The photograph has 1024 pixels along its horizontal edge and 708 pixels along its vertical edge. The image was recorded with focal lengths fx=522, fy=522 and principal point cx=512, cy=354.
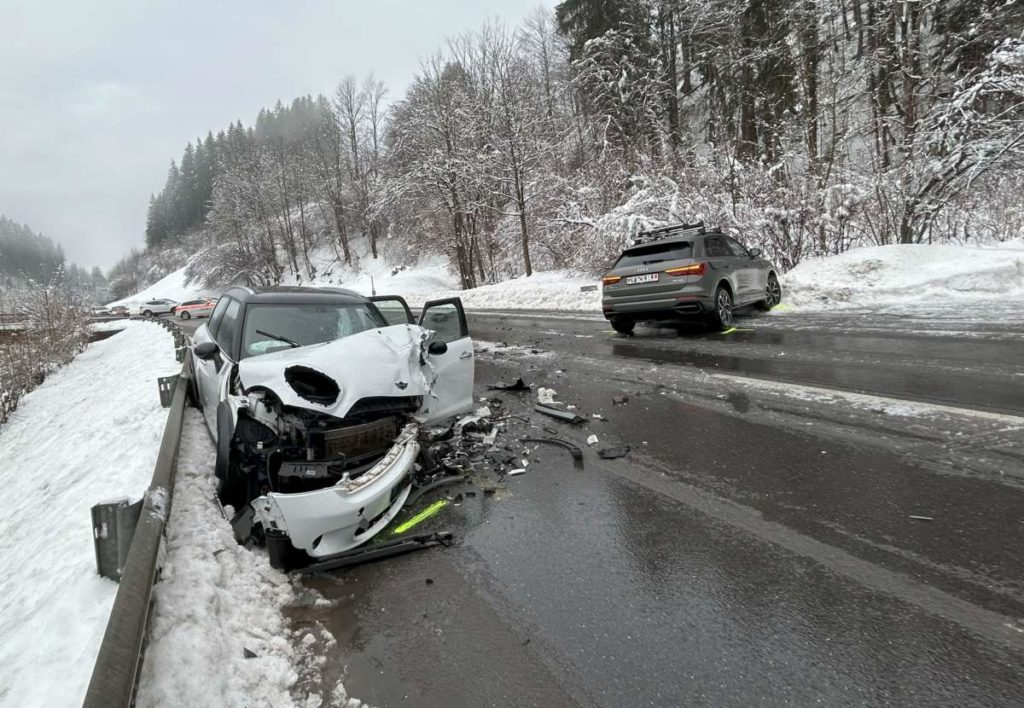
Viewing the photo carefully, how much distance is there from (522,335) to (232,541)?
29.1 feet

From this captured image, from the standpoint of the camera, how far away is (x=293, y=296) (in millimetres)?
5246

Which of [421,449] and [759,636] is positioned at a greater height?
[421,449]

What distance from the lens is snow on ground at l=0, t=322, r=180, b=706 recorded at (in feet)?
7.95

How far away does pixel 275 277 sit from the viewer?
169ft

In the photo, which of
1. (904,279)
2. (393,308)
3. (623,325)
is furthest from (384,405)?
(904,279)

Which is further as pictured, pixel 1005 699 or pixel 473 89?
pixel 473 89

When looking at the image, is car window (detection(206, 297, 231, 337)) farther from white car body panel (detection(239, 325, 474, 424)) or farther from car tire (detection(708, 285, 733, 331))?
car tire (detection(708, 285, 733, 331))

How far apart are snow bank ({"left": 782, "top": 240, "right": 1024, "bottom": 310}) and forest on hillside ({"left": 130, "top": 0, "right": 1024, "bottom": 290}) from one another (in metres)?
2.44

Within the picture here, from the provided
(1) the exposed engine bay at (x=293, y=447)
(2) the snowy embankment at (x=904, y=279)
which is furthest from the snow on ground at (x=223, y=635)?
(2) the snowy embankment at (x=904, y=279)

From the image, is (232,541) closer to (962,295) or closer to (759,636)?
(759,636)

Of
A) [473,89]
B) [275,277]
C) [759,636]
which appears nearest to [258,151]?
[275,277]

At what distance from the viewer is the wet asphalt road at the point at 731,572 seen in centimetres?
210

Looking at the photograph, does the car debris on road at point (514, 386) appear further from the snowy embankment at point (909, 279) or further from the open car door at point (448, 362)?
the snowy embankment at point (909, 279)

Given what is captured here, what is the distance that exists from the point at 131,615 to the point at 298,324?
9.94 ft
